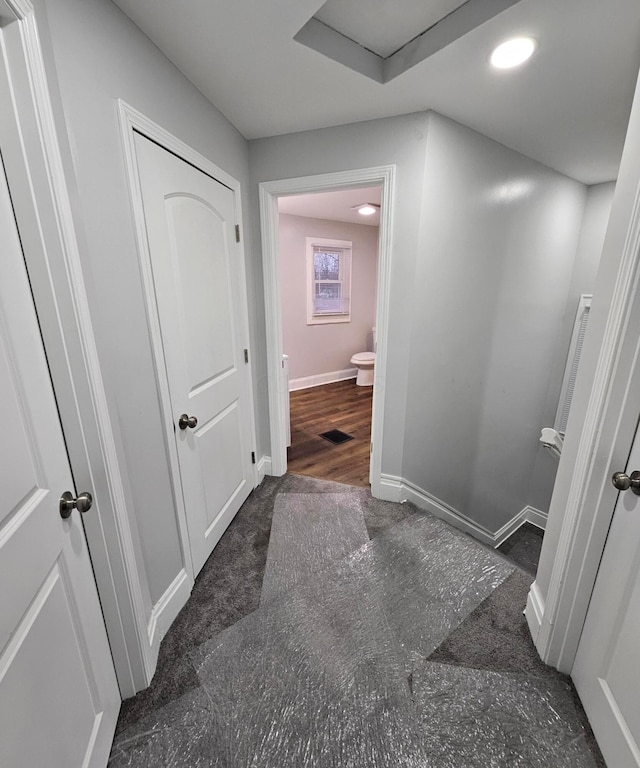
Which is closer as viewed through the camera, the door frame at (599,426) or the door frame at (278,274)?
the door frame at (599,426)

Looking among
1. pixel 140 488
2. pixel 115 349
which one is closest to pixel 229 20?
pixel 115 349

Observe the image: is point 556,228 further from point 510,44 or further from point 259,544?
point 259,544

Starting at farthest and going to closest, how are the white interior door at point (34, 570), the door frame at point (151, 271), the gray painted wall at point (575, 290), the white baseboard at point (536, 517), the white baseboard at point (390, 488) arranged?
the white baseboard at point (536, 517), the gray painted wall at point (575, 290), the white baseboard at point (390, 488), the door frame at point (151, 271), the white interior door at point (34, 570)

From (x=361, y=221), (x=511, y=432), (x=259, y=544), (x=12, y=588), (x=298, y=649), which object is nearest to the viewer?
(x=12, y=588)

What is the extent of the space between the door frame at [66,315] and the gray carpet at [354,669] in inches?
11.4

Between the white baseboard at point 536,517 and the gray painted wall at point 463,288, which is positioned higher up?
the gray painted wall at point 463,288

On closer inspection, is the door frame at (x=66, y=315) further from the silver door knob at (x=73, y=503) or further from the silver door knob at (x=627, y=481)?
the silver door knob at (x=627, y=481)

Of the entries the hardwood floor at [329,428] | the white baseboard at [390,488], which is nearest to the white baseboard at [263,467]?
the hardwood floor at [329,428]

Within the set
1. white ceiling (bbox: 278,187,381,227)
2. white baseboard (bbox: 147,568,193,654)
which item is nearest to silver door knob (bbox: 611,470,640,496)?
white baseboard (bbox: 147,568,193,654)

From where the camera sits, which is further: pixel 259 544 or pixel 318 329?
pixel 318 329

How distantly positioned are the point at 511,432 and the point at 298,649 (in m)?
2.49

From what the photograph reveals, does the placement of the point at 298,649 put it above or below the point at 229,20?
below

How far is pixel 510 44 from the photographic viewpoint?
120 centimetres

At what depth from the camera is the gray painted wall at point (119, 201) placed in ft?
2.96
